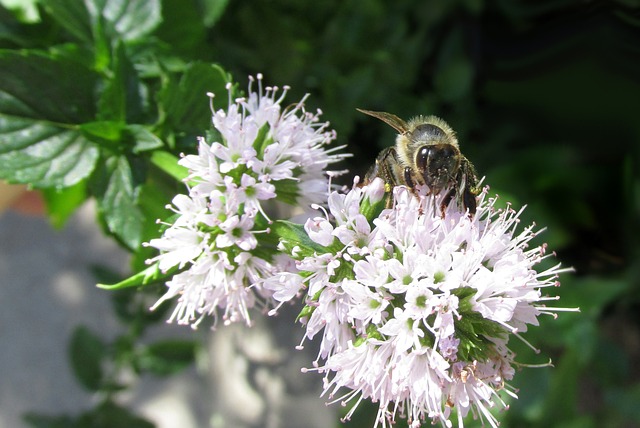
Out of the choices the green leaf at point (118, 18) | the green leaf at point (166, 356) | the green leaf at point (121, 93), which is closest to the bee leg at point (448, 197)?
the green leaf at point (121, 93)

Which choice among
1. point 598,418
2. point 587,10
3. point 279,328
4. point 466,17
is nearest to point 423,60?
point 466,17

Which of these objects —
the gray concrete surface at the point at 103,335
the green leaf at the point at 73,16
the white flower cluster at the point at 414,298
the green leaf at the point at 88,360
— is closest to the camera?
the white flower cluster at the point at 414,298

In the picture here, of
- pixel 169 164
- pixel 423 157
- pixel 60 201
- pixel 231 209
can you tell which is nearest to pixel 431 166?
pixel 423 157

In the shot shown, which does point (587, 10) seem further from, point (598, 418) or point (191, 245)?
point (191, 245)

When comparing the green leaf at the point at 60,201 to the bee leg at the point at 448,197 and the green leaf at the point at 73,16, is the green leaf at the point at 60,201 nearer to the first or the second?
the green leaf at the point at 73,16

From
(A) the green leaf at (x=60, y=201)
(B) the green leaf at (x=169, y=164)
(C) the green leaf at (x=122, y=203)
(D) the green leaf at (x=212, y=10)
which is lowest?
(A) the green leaf at (x=60, y=201)

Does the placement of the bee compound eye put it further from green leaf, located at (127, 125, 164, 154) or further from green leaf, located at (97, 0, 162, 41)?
green leaf, located at (97, 0, 162, 41)
